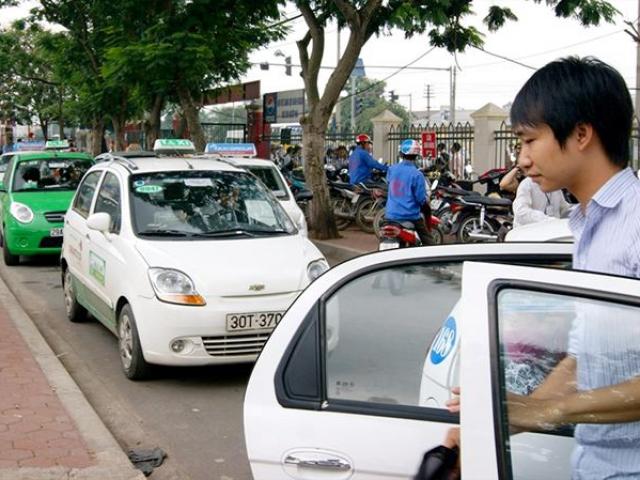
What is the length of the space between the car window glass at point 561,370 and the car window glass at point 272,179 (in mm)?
10120

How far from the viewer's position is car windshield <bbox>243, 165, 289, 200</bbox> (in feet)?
40.3

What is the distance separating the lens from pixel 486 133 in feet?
57.8

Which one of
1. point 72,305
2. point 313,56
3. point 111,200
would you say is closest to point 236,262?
point 111,200

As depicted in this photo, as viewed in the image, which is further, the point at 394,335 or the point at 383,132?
the point at 383,132

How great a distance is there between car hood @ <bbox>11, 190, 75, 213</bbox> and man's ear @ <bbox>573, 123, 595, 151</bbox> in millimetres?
11270

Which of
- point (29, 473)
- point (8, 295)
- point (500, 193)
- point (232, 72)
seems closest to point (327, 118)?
point (500, 193)

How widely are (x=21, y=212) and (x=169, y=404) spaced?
23.8 feet

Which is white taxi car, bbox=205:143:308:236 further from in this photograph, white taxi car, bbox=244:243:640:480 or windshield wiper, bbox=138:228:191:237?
white taxi car, bbox=244:243:640:480

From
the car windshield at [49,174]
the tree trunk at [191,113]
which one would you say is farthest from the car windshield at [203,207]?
the tree trunk at [191,113]

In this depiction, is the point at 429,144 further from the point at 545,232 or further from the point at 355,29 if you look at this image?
the point at 545,232

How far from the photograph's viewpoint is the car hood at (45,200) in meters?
12.5

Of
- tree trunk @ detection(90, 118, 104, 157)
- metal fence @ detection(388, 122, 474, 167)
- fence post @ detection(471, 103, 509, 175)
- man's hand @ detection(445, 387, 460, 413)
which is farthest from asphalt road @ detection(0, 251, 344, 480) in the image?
tree trunk @ detection(90, 118, 104, 157)

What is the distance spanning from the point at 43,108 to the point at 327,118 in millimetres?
36831

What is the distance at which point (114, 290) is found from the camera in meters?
6.82
